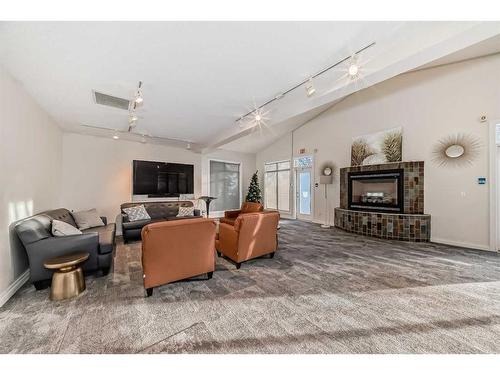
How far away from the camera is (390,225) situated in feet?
15.1

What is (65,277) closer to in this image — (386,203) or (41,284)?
(41,284)

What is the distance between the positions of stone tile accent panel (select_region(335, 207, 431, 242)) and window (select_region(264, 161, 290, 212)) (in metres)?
2.92

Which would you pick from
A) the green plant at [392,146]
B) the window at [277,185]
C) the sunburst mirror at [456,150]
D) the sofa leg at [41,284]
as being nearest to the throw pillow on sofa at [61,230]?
the sofa leg at [41,284]

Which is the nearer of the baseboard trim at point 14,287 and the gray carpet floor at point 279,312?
the gray carpet floor at point 279,312

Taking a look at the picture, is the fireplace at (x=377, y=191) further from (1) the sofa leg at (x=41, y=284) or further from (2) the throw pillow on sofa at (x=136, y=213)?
(1) the sofa leg at (x=41, y=284)

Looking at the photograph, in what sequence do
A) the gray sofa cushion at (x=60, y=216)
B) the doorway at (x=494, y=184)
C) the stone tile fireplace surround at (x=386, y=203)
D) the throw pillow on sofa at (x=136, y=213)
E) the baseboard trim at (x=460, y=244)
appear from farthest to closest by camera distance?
the throw pillow on sofa at (x=136, y=213) < the stone tile fireplace surround at (x=386, y=203) < the baseboard trim at (x=460, y=244) < the doorway at (x=494, y=184) < the gray sofa cushion at (x=60, y=216)

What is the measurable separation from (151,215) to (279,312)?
4.26 meters

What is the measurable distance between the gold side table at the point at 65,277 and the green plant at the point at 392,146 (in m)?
6.28

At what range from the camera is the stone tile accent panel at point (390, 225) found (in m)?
4.34

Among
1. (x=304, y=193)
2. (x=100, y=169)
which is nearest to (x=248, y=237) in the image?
(x=100, y=169)

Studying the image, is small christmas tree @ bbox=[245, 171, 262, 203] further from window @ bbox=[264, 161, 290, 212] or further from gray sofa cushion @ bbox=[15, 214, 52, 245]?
gray sofa cushion @ bbox=[15, 214, 52, 245]

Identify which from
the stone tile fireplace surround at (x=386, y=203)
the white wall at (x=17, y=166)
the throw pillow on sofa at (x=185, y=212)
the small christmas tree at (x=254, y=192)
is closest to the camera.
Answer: the white wall at (x=17, y=166)

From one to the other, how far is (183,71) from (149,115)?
1.83 metres
